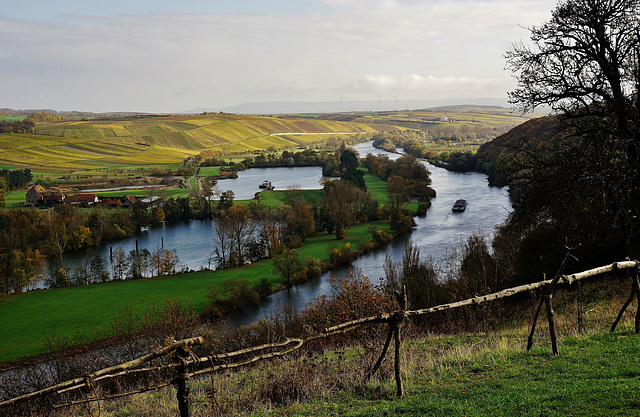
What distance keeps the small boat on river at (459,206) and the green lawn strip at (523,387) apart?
42249 millimetres

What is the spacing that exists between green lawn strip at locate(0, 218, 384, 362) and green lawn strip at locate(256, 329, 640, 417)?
2782cm

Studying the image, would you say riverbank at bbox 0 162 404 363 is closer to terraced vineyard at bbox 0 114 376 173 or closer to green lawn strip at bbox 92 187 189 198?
green lawn strip at bbox 92 187 189 198

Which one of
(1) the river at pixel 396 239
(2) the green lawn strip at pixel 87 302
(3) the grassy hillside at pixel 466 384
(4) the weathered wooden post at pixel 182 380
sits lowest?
(2) the green lawn strip at pixel 87 302

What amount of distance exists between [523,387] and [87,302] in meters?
36.0

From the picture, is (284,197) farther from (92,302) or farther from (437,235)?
(92,302)

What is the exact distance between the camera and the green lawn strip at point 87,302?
97.2 feet

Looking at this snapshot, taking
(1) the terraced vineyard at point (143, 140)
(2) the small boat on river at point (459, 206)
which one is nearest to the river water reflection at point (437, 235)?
(2) the small boat on river at point (459, 206)

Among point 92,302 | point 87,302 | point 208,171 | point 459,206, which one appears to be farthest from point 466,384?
point 208,171

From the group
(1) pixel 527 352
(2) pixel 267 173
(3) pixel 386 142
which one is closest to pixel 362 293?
(1) pixel 527 352

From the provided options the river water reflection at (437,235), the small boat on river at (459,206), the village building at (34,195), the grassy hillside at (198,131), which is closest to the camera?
the river water reflection at (437,235)

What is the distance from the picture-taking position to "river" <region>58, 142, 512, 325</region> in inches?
1297

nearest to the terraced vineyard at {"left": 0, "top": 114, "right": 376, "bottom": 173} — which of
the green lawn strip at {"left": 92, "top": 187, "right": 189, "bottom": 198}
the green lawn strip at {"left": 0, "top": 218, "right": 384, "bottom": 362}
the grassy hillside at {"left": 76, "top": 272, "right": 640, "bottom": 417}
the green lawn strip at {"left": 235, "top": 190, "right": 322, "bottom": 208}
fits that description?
the green lawn strip at {"left": 92, "top": 187, "right": 189, "bottom": 198}

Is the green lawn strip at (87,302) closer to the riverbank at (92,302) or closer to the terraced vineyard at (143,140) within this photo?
the riverbank at (92,302)

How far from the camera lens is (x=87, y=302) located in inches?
1371
